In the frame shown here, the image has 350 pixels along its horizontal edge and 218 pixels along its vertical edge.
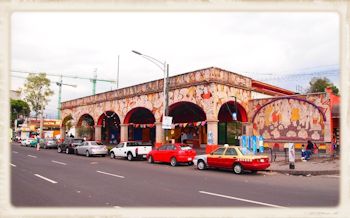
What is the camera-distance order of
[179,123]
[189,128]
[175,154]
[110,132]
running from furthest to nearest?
[110,132] < [189,128] < [179,123] < [175,154]

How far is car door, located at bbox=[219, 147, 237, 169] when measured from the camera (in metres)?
16.4

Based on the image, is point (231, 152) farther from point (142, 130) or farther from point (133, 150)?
point (142, 130)

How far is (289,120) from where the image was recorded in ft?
80.3

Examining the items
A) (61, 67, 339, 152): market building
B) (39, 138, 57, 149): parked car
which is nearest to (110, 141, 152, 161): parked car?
(61, 67, 339, 152): market building

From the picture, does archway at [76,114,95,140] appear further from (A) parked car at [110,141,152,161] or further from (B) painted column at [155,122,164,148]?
(A) parked car at [110,141,152,161]

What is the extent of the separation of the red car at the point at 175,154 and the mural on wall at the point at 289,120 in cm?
800

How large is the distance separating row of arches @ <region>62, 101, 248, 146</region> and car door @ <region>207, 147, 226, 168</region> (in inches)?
272

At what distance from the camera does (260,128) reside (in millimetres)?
26125

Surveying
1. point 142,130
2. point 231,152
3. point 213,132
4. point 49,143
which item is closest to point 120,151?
point 213,132

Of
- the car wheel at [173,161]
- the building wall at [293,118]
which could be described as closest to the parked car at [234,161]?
the car wheel at [173,161]

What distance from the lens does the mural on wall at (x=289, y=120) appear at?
75.7ft

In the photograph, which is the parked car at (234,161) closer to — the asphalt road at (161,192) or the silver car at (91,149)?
the asphalt road at (161,192)

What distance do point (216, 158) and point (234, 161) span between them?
1197mm
